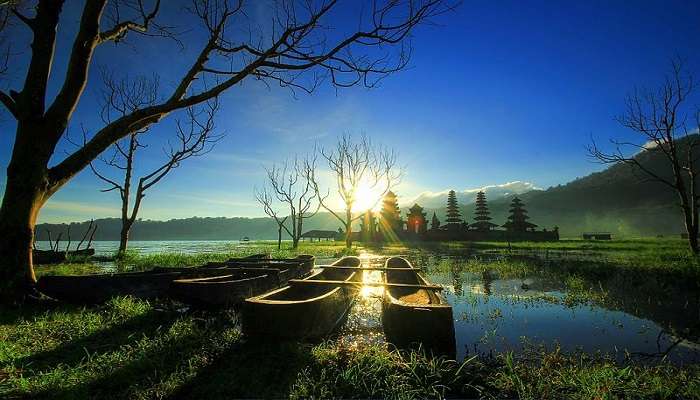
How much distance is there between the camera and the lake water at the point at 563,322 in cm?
512

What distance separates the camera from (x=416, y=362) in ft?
13.0

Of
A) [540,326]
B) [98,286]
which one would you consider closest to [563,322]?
[540,326]

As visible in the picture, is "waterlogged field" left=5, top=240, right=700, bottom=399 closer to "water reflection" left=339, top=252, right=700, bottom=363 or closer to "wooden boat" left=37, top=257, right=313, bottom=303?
"water reflection" left=339, top=252, right=700, bottom=363

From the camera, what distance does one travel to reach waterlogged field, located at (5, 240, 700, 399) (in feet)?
11.5

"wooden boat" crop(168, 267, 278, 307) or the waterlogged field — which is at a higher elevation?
"wooden boat" crop(168, 267, 278, 307)

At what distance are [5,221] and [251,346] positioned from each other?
262 inches

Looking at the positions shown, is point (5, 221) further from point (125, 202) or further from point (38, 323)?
point (125, 202)

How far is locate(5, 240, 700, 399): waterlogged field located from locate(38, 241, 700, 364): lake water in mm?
33

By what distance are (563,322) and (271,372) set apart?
6126mm

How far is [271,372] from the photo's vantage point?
3918 mm

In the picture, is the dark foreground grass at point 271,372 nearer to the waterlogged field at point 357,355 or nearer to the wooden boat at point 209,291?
the waterlogged field at point 357,355

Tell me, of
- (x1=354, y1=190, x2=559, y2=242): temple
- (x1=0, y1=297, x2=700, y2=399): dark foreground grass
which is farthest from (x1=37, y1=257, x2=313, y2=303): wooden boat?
(x1=354, y1=190, x2=559, y2=242): temple

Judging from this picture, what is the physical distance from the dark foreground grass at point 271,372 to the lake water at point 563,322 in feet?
2.43

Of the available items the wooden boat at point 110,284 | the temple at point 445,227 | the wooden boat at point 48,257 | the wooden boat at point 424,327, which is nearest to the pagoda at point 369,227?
the temple at point 445,227
